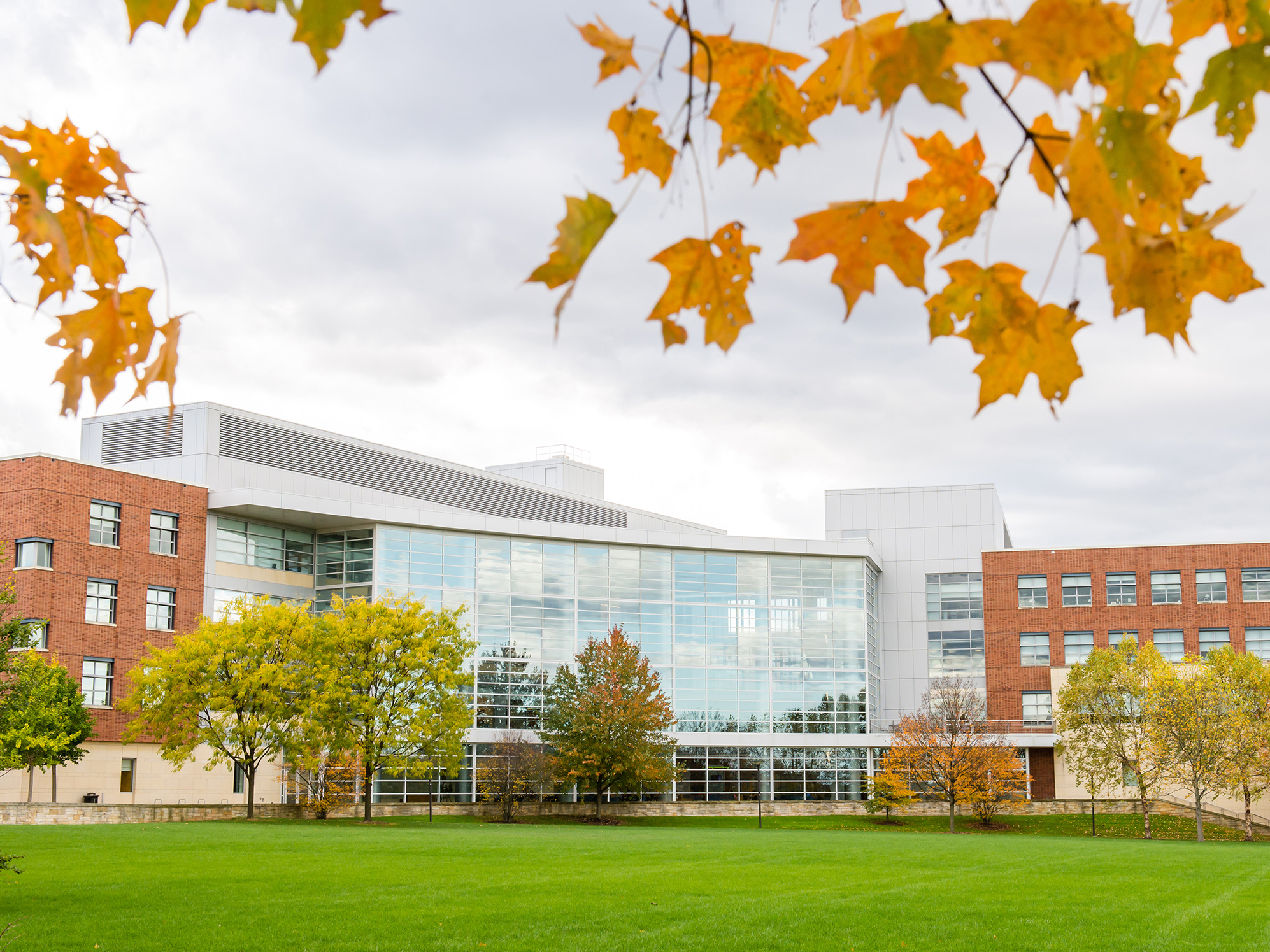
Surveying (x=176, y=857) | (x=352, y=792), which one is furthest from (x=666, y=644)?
(x=176, y=857)

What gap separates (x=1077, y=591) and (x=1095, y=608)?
4.08ft

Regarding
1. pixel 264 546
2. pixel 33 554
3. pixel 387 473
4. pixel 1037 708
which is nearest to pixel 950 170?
pixel 33 554

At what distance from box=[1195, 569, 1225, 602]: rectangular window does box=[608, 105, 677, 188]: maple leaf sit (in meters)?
63.1

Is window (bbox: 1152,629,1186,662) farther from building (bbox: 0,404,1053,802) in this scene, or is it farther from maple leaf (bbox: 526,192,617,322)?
maple leaf (bbox: 526,192,617,322)

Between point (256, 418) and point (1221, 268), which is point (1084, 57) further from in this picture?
point (256, 418)

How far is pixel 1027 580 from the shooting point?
61.2m

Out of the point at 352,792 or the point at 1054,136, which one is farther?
the point at 352,792

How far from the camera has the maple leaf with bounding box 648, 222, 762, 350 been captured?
2525 millimetres

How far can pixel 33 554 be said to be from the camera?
40531 mm

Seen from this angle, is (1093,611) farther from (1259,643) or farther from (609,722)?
(609,722)

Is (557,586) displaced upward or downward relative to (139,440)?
downward

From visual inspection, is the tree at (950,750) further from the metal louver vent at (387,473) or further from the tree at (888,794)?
the metal louver vent at (387,473)

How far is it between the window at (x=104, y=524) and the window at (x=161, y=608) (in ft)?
8.20

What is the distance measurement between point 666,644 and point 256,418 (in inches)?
833
